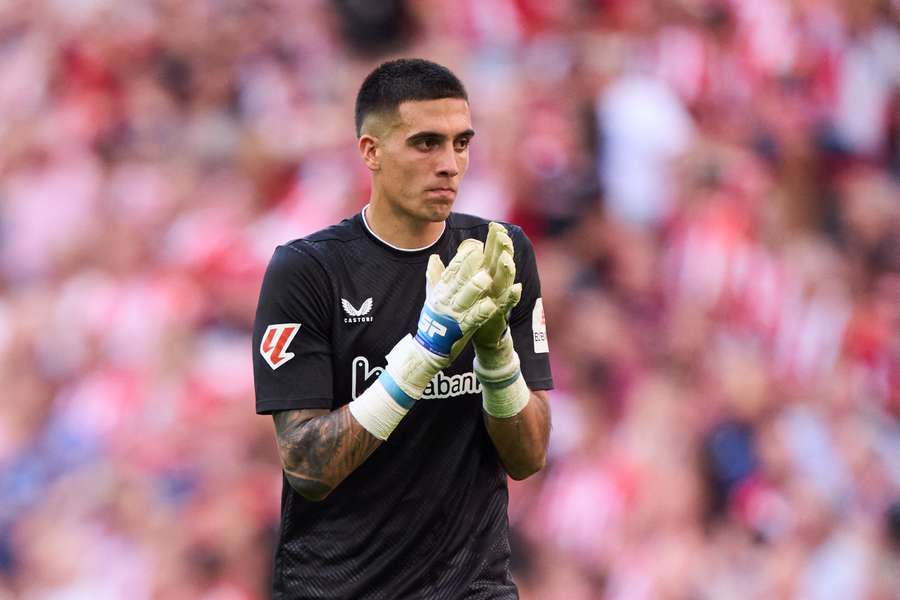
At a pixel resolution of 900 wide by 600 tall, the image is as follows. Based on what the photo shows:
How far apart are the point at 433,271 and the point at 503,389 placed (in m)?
0.33

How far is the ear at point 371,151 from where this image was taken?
3.27 meters

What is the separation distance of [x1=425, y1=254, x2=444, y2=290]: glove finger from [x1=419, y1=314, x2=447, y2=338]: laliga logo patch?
0.09m

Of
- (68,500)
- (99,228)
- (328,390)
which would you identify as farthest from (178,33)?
(328,390)

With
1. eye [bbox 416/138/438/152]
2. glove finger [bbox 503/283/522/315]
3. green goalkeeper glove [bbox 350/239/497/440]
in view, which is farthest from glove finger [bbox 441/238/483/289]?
eye [bbox 416/138/438/152]

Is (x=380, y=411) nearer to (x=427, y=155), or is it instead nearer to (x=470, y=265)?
(x=470, y=265)

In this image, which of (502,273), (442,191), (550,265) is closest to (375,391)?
(502,273)

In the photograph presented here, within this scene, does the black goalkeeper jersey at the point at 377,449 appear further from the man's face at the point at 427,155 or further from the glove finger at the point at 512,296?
the glove finger at the point at 512,296

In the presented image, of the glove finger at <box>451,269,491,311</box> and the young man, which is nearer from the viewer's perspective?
the glove finger at <box>451,269,491,311</box>

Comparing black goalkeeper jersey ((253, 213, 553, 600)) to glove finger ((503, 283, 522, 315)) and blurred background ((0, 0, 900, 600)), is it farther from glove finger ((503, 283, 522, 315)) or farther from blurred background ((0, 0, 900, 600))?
blurred background ((0, 0, 900, 600))

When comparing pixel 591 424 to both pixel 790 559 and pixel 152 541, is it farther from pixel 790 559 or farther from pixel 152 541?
pixel 152 541

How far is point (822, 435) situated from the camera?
632 cm

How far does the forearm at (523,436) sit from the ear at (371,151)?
70 centimetres

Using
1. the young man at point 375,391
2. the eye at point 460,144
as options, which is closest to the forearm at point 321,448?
the young man at point 375,391

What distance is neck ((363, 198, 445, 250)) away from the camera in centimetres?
324
